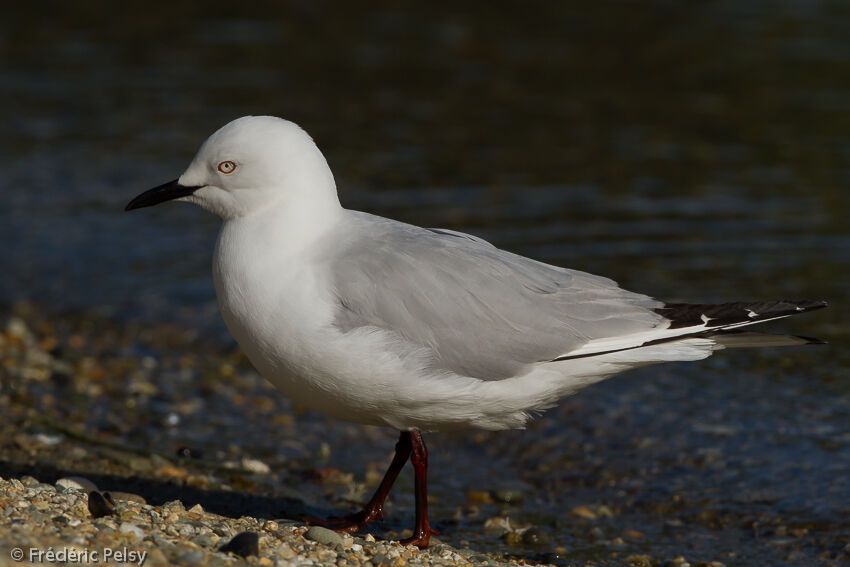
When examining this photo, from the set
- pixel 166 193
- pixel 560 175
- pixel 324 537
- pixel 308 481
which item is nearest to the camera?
pixel 324 537

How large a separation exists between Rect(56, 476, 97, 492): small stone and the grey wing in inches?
63.6

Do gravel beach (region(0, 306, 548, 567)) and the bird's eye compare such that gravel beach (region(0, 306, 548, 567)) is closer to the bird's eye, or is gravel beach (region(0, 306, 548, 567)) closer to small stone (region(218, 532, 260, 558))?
small stone (region(218, 532, 260, 558))

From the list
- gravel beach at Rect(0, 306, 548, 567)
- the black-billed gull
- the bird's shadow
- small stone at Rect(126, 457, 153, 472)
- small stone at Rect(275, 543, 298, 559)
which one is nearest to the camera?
gravel beach at Rect(0, 306, 548, 567)

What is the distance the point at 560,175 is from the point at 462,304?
24.5 ft

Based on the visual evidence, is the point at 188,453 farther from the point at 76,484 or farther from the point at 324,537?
the point at 324,537

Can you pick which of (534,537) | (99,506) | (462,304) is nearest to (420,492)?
(534,537)

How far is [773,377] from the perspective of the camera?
819 centimetres

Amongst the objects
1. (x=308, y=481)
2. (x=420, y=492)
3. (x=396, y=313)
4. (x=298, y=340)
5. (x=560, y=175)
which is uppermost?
(x=560, y=175)

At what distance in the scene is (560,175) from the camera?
12.6 m

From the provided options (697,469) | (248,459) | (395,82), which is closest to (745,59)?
(395,82)

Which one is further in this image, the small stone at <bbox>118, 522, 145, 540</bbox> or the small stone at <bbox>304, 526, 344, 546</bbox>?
the small stone at <bbox>304, 526, 344, 546</bbox>

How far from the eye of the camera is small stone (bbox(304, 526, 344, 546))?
505 centimetres

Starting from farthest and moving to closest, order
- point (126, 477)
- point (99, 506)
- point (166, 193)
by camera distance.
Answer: point (126, 477) < point (166, 193) < point (99, 506)

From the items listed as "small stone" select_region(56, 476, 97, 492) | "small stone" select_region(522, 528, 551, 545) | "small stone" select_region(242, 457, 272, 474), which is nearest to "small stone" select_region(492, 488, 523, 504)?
"small stone" select_region(522, 528, 551, 545)
